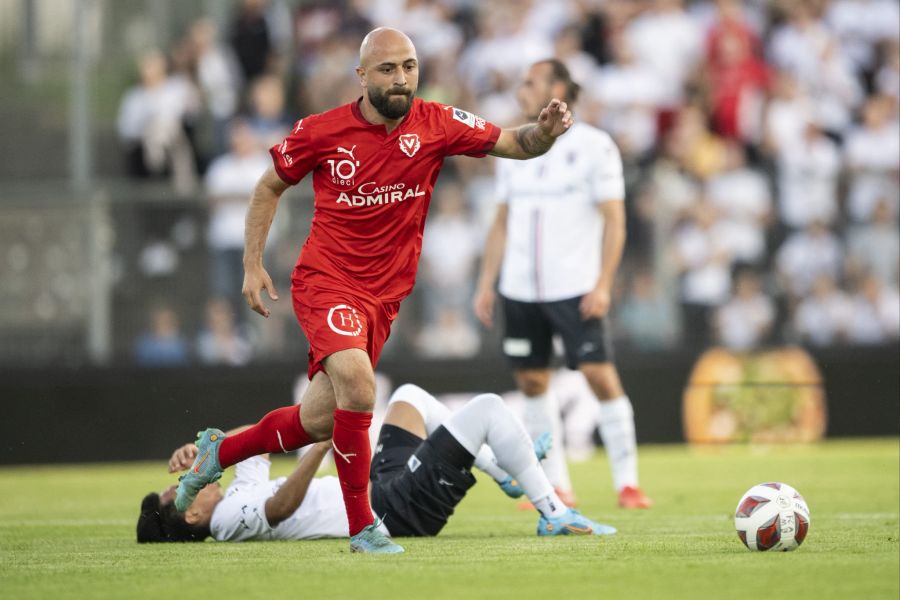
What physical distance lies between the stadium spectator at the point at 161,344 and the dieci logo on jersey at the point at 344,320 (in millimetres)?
7881

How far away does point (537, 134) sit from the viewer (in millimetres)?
6836

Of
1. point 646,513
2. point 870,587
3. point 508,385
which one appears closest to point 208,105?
point 508,385

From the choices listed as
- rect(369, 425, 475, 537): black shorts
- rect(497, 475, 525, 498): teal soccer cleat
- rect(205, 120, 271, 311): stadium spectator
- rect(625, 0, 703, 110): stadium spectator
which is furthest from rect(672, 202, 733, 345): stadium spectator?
rect(369, 425, 475, 537): black shorts

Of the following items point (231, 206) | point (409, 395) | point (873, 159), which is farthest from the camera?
point (873, 159)

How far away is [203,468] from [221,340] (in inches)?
295

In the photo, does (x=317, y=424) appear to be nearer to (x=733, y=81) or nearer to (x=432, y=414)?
(x=432, y=414)

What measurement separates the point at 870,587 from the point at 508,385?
30.9ft

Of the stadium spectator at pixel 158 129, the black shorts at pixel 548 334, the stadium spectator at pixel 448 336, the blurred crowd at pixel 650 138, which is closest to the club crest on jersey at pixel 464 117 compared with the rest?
the black shorts at pixel 548 334

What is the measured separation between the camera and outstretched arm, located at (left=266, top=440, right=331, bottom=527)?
6910mm

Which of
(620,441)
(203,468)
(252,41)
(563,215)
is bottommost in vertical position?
(620,441)

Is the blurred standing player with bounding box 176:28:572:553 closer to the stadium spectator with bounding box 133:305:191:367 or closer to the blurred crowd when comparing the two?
the blurred crowd

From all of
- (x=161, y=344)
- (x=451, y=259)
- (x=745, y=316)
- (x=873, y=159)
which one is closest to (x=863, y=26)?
(x=873, y=159)

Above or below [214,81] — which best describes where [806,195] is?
below

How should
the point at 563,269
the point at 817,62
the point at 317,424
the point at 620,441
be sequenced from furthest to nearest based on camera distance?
the point at 817,62 → the point at 563,269 → the point at 620,441 → the point at 317,424
